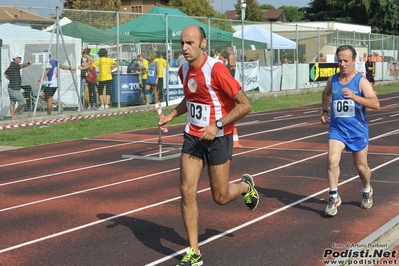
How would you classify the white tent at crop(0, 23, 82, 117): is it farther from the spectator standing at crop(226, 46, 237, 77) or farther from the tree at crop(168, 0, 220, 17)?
the tree at crop(168, 0, 220, 17)

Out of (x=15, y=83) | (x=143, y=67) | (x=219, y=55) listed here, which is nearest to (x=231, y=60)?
(x=219, y=55)

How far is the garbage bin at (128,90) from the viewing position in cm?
2312

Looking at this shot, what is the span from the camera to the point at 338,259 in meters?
6.41

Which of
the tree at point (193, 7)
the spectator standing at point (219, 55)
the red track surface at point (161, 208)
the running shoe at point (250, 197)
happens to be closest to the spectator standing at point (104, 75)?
the spectator standing at point (219, 55)

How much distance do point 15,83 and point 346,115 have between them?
42.2 ft

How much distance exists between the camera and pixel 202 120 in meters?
6.60

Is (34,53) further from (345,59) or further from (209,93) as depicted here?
(209,93)

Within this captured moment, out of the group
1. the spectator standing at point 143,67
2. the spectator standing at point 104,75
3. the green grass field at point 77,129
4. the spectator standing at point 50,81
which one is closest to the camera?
the green grass field at point 77,129

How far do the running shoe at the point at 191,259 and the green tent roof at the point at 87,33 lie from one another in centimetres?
1635

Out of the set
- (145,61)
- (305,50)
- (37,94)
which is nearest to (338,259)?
(37,94)

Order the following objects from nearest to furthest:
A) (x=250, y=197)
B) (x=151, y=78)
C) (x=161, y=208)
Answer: (x=250, y=197) → (x=161, y=208) → (x=151, y=78)

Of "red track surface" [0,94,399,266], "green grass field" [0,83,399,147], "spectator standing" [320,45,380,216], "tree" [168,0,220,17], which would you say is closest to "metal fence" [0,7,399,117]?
"green grass field" [0,83,399,147]

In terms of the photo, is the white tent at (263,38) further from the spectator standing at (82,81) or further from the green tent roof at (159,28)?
the spectator standing at (82,81)

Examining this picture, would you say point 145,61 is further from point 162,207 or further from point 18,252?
point 18,252
